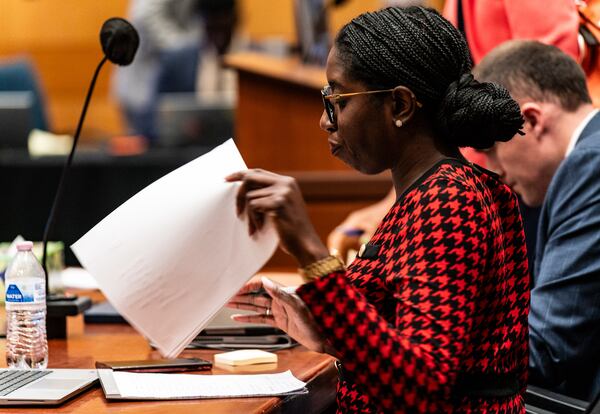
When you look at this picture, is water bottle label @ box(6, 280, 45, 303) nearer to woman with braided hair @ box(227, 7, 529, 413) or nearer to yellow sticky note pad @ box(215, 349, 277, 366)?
yellow sticky note pad @ box(215, 349, 277, 366)

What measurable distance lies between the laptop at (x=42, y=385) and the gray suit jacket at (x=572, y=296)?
972mm

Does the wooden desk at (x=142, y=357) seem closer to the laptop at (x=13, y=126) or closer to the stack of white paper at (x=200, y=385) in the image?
the stack of white paper at (x=200, y=385)

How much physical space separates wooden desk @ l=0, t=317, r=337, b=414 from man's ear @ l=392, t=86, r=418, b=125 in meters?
0.53

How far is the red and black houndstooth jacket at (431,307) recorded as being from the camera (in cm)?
148

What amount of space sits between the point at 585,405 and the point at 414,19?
89 centimetres

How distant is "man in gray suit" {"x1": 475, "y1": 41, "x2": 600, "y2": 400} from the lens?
227 cm

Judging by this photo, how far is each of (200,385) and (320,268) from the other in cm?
47

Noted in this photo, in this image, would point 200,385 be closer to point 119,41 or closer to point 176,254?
point 176,254

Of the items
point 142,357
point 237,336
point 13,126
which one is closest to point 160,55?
point 13,126

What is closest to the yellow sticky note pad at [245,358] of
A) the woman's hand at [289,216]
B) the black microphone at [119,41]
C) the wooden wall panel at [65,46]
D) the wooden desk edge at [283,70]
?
the woman's hand at [289,216]

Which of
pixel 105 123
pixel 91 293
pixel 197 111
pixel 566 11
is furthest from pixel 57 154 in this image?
pixel 105 123

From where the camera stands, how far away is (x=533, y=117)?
2580mm

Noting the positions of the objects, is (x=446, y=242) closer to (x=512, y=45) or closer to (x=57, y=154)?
(x=512, y=45)

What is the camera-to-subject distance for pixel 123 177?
16.9 ft
